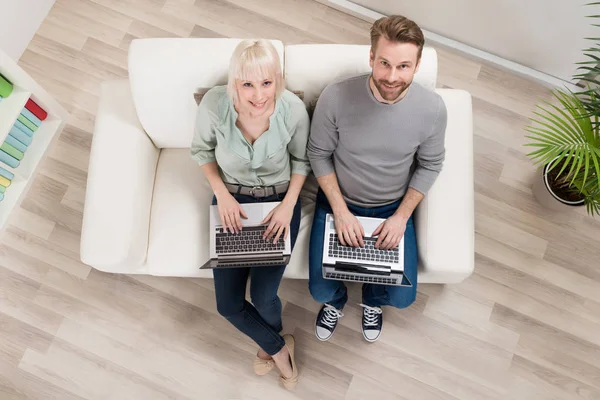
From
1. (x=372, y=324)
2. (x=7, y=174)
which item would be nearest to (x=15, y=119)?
(x=7, y=174)

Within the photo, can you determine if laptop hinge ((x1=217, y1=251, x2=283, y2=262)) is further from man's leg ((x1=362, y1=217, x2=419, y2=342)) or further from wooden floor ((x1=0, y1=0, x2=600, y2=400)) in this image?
wooden floor ((x1=0, y1=0, x2=600, y2=400))

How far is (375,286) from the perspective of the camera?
2055mm

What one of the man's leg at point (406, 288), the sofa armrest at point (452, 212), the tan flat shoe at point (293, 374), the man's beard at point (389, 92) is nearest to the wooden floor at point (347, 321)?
the tan flat shoe at point (293, 374)

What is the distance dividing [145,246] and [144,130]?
44 centimetres

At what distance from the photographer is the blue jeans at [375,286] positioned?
186cm

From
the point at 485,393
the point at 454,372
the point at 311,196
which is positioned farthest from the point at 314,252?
the point at 485,393

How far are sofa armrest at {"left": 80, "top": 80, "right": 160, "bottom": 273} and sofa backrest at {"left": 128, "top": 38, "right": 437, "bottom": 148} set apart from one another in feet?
0.48

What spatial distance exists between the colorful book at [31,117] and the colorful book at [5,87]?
151mm

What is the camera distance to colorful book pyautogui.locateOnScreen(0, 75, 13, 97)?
2.16 m

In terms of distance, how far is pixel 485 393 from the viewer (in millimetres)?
2193

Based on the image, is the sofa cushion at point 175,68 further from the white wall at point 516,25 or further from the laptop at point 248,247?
the white wall at point 516,25

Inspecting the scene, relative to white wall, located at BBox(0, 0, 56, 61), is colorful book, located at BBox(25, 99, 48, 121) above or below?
below

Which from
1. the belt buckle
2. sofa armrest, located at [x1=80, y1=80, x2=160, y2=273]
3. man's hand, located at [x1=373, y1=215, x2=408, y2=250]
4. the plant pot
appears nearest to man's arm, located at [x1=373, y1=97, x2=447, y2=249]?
man's hand, located at [x1=373, y1=215, x2=408, y2=250]

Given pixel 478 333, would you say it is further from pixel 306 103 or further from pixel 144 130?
pixel 144 130
